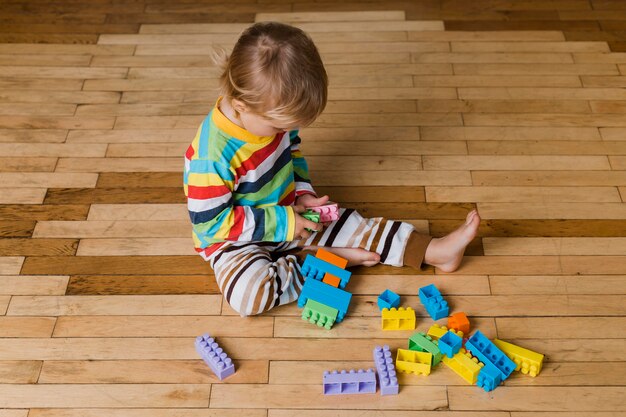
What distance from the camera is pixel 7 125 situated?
6.62 ft

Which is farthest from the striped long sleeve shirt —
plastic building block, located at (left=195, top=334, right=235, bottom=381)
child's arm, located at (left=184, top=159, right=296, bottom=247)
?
plastic building block, located at (left=195, top=334, right=235, bottom=381)

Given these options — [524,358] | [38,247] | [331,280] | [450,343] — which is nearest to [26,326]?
[38,247]

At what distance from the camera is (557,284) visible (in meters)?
1.60

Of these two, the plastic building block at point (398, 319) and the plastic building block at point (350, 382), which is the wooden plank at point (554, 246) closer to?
the plastic building block at point (398, 319)

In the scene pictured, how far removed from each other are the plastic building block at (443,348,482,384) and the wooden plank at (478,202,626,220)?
0.43 meters

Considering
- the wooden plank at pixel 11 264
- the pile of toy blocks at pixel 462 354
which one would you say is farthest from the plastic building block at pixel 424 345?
the wooden plank at pixel 11 264

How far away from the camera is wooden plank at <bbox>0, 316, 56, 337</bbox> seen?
1.53 m

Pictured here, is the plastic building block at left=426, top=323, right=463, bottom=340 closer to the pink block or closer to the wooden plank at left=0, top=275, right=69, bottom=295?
the pink block

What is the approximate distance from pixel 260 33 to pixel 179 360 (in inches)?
25.8

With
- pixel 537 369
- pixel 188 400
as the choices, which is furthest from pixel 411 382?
pixel 188 400

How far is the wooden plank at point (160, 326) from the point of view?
152 cm

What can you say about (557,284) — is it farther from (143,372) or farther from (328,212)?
(143,372)

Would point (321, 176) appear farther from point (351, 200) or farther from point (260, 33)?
point (260, 33)

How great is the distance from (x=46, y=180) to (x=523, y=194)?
1.18 m
